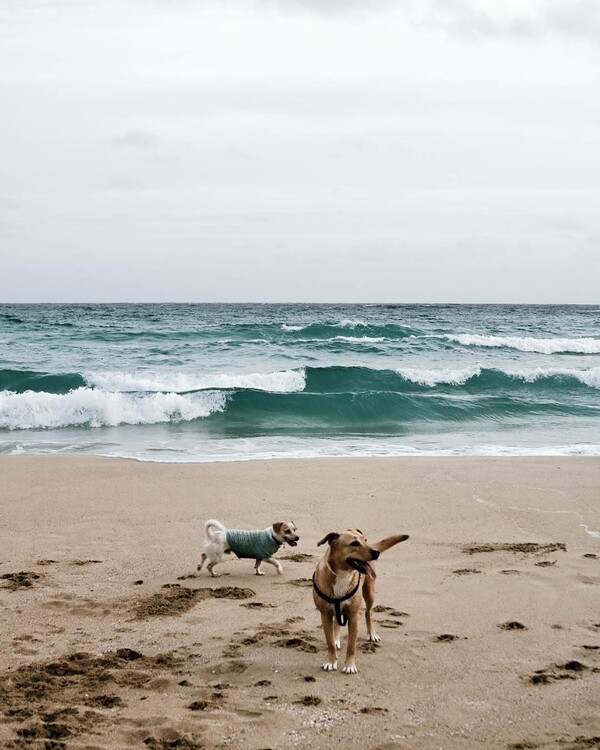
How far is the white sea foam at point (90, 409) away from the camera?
14453 mm

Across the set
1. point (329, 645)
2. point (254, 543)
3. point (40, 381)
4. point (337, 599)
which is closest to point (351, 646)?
point (329, 645)

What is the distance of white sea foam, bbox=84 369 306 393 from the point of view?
18.6 m

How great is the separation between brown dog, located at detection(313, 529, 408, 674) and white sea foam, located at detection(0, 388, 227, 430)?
36.9 ft

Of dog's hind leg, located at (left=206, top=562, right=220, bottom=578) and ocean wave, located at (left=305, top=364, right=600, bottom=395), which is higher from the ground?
ocean wave, located at (left=305, top=364, right=600, bottom=395)

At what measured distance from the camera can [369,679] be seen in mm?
3791

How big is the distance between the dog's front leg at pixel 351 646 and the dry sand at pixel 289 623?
2.3 inches

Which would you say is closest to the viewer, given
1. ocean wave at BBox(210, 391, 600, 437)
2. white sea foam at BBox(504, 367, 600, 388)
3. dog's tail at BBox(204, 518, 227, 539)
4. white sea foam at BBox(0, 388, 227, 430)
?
dog's tail at BBox(204, 518, 227, 539)

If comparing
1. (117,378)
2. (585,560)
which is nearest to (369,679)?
(585,560)

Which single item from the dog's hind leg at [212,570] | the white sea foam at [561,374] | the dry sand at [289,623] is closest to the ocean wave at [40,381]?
the dry sand at [289,623]

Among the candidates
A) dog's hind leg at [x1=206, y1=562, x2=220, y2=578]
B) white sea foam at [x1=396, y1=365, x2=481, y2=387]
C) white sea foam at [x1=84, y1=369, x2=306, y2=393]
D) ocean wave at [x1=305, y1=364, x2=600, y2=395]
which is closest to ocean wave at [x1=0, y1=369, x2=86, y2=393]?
white sea foam at [x1=84, y1=369, x2=306, y2=393]

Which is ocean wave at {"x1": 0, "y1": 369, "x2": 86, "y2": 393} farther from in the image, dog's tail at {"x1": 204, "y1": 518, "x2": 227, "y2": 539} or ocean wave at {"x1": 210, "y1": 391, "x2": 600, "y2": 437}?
dog's tail at {"x1": 204, "y1": 518, "x2": 227, "y2": 539}

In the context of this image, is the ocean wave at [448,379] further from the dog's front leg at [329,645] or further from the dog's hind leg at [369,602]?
the dog's front leg at [329,645]

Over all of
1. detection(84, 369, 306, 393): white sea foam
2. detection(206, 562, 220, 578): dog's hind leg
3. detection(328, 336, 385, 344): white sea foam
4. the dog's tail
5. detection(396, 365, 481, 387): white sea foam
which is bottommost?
detection(206, 562, 220, 578): dog's hind leg

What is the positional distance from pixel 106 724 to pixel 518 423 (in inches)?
523
